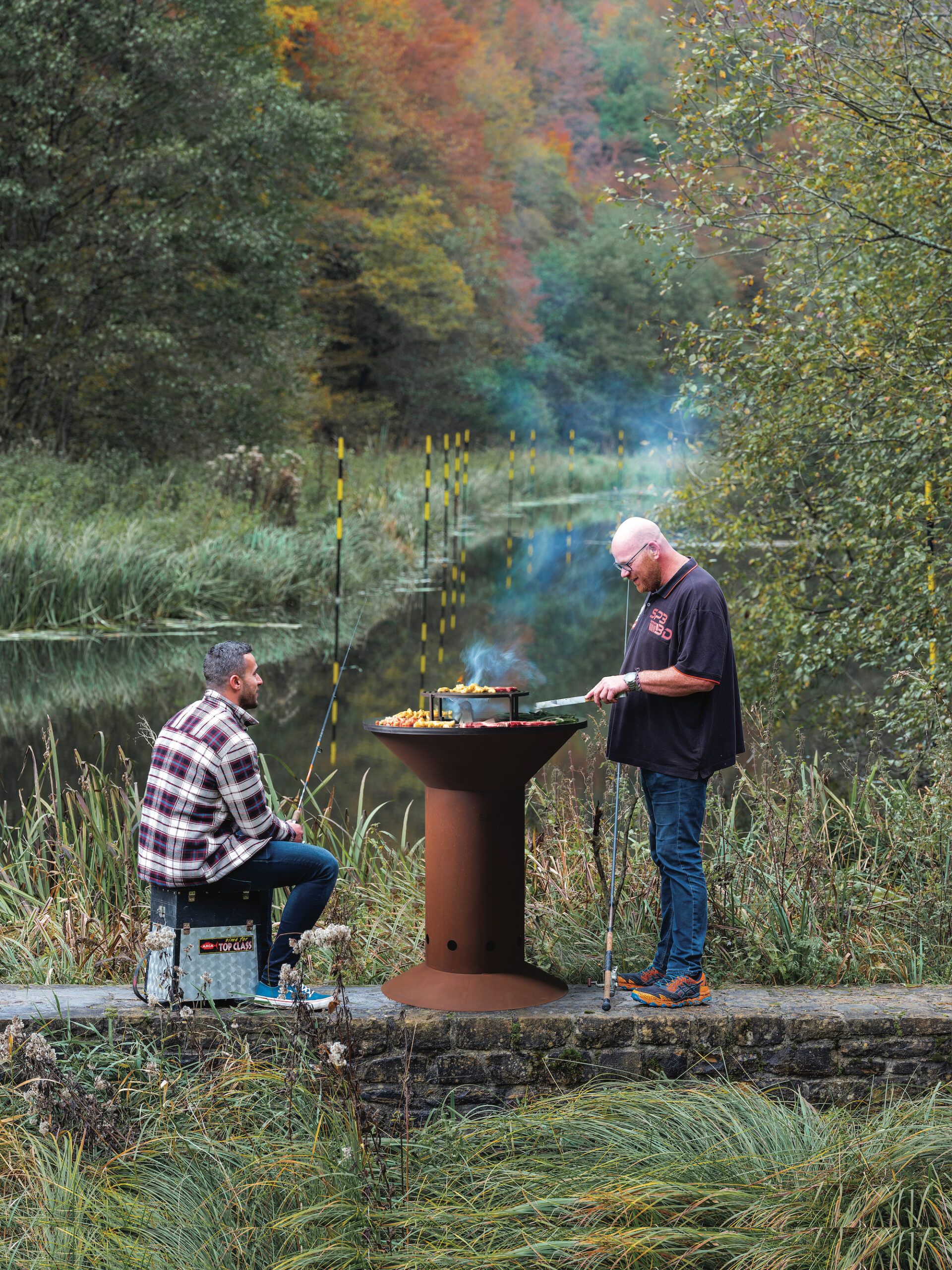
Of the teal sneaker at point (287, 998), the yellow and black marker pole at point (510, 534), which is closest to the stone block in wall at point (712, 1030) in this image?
the teal sneaker at point (287, 998)

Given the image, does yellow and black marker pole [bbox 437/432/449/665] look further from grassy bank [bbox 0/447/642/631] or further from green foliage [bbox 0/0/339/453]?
green foliage [bbox 0/0/339/453]

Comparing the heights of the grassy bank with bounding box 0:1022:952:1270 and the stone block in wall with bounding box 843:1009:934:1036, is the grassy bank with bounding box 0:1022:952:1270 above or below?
below

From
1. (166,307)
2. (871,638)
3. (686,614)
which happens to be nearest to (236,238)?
(166,307)

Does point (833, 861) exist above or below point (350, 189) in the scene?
below

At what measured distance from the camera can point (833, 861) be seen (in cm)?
661

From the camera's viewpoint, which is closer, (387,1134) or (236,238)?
(387,1134)

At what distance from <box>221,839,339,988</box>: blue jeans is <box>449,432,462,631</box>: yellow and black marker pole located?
13.6 metres

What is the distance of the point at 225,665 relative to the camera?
4.82 meters

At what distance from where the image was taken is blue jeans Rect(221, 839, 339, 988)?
15.8 feet

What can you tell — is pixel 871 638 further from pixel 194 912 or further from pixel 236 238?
pixel 236 238

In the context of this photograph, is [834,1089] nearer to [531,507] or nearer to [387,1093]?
[387,1093]

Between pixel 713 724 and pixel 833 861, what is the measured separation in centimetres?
209

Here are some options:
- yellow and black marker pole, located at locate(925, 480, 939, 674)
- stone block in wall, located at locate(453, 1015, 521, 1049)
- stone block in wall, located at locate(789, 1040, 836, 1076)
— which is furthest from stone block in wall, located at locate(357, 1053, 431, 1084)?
yellow and black marker pole, located at locate(925, 480, 939, 674)

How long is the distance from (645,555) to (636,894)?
68.7 inches
